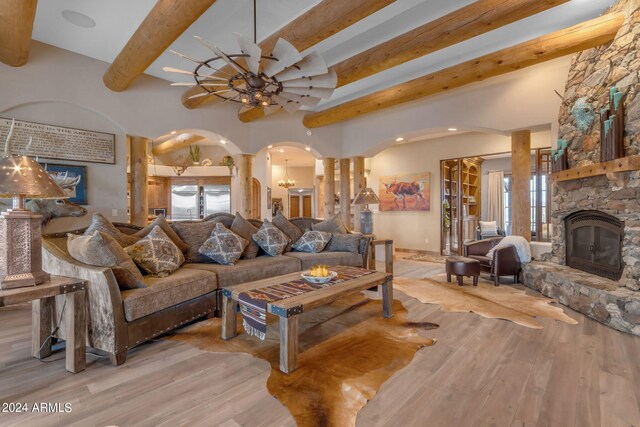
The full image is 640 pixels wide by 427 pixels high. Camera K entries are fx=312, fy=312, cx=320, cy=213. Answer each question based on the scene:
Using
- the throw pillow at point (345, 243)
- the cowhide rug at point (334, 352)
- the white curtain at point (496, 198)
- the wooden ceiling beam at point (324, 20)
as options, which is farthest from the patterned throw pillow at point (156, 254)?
the white curtain at point (496, 198)

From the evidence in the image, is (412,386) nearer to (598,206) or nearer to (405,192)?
(598,206)

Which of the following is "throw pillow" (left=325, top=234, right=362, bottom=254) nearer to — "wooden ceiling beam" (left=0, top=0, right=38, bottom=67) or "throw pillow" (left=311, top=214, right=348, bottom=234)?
"throw pillow" (left=311, top=214, right=348, bottom=234)

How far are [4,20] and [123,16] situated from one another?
0.95m

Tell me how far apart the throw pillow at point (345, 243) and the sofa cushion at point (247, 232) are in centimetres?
112

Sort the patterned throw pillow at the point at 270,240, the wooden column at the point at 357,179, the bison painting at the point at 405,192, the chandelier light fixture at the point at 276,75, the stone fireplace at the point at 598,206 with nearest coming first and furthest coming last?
the chandelier light fixture at the point at 276,75
the stone fireplace at the point at 598,206
the patterned throw pillow at the point at 270,240
the wooden column at the point at 357,179
the bison painting at the point at 405,192

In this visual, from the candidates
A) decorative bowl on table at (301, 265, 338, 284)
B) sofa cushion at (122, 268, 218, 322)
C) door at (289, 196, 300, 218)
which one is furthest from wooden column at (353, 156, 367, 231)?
door at (289, 196, 300, 218)

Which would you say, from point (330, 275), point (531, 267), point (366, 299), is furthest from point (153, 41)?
point (531, 267)

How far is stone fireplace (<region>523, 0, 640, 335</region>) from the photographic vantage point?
3080 mm

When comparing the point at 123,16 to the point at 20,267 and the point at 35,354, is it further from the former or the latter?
the point at 35,354

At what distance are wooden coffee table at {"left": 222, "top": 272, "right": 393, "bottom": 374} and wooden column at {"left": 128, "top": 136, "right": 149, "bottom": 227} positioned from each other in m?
2.84

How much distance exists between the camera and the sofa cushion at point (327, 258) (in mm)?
4129

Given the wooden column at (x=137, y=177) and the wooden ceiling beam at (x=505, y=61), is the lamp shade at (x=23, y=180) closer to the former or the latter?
the wooden column at (x=137, y=177)

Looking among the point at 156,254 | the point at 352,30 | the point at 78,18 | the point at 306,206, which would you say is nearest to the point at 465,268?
the point at 352,30

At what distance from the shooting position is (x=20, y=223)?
2.02 m
